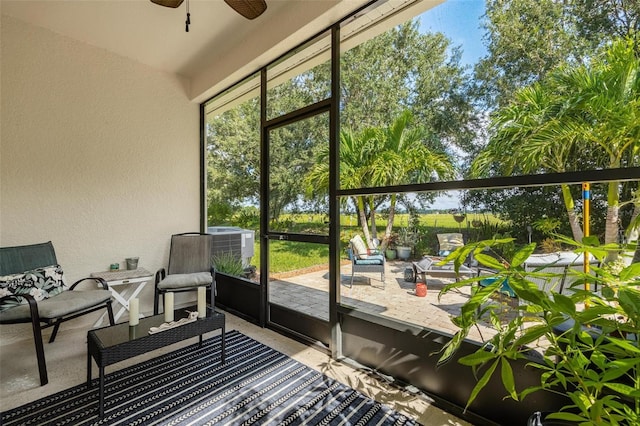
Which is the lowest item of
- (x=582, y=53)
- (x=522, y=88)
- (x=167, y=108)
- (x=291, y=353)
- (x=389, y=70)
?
(x=291, y=353)

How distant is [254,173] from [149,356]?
197cm

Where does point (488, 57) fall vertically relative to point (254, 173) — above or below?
above

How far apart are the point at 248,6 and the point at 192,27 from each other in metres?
1.20

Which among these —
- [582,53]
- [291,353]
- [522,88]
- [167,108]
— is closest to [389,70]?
[522,88]

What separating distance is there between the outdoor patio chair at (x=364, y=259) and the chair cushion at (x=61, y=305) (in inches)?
84.2

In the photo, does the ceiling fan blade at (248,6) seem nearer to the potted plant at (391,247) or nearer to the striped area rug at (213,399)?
the potted plant at (391,247)

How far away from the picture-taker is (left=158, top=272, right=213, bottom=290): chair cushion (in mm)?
3048

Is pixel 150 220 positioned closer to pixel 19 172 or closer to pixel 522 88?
pixel 19 172

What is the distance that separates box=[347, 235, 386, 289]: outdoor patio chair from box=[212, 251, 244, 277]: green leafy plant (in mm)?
1650

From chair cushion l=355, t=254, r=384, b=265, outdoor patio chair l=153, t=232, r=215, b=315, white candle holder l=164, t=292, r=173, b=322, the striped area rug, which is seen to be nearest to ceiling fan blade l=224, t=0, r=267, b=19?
chair cushion l=355, t=254, r=384, b=265

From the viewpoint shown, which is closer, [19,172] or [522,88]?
[522,88]

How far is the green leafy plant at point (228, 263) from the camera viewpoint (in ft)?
11.6

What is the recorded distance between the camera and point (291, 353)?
2.52 meters

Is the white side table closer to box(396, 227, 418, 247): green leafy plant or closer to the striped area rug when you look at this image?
Result: the striped area rug
